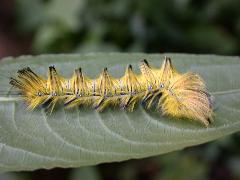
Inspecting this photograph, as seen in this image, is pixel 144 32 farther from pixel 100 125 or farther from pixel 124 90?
pixel 100 125

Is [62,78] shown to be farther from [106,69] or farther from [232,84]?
[232,84]

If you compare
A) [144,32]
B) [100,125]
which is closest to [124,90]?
[100,125]

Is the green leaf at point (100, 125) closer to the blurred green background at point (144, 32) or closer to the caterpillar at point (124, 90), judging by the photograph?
the caterpillar at point (124, 90)

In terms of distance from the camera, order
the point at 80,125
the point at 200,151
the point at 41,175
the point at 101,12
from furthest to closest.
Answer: the point at 41,175
the point at 101,12
the point at 200,151
the point at 80,125

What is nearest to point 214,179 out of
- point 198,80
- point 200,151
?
point 200,151

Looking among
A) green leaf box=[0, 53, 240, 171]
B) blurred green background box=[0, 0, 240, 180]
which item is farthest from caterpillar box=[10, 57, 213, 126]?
blurred green background box=[0, 0, 240, 180]

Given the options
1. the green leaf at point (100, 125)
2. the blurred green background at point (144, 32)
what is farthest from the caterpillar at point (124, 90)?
the blurred green background at point (144, 32)
